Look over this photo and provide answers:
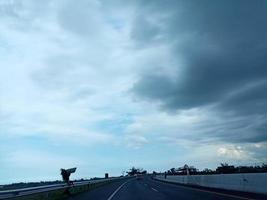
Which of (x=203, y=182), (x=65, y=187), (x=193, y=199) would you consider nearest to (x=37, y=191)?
(x=193, y=199)

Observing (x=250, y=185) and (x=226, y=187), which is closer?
(x=250, y=185)

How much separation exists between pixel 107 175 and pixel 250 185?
3737 inches

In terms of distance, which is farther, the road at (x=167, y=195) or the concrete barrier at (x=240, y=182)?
the concrete barrier at (x=240, y=182)

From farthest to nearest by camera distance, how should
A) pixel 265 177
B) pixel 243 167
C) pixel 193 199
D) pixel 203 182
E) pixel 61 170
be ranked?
pixel 243 167 < pixel 203 182 < pixel 61 170 < pixel 265 177 < pixel 193 199

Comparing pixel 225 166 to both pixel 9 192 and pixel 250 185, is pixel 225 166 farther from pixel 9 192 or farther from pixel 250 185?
pixel 9 192

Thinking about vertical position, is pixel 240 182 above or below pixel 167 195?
above

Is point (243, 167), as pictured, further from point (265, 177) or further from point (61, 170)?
point (265, 177)

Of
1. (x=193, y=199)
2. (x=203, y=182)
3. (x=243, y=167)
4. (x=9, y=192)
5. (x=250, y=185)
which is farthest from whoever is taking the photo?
(x=243, y=167)

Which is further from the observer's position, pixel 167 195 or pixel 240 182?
pixel 240 182

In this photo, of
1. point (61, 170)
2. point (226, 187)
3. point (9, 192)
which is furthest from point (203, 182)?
point (9, 192)

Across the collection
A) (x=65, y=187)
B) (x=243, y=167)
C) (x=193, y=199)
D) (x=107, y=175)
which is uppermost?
(x=107, y=175)

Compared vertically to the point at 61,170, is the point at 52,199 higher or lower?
lower

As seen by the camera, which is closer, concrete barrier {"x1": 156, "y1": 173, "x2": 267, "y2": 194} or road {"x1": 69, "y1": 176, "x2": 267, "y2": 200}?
road {"x1": 69, "y1": 176, "x2": 267, "y2": 200}

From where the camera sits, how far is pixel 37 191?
90.4 feet
